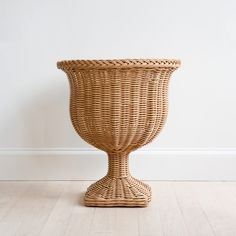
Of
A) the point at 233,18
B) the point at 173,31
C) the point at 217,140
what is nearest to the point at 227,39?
the point at 233,18

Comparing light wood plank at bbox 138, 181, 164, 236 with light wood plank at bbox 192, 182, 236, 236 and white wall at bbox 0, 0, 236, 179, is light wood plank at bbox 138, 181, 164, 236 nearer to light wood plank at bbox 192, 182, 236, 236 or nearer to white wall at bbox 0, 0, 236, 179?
light wood plank at bbox 192, 182, 236, 236

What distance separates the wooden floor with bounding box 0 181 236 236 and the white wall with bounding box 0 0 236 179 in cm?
16

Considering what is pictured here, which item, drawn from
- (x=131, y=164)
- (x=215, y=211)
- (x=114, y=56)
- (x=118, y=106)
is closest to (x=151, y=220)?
(x=215, y=211)

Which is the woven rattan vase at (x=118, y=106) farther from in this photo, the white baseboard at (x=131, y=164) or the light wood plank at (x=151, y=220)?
the white baseboard at (x=131, y=164)

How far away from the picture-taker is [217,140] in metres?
2.31

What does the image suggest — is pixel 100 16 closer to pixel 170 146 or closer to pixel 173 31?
pixel 173 31

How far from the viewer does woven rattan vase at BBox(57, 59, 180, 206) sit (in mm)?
1769

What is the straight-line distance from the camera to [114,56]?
2254 mm

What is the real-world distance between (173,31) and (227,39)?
0.27m

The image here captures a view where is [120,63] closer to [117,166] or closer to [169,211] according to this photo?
[117,166]

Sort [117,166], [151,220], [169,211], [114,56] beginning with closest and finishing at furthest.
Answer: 1. [151,220]
2. [169,211]
3. [117,166]
4. [114,56]

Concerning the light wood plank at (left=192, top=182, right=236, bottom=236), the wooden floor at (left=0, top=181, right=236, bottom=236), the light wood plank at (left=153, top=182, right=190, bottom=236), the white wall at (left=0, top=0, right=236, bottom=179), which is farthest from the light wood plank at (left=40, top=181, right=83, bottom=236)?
the light wood plank at (left=192, top=182, right=236, bottom=236)

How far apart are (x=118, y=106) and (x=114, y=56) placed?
0.52 m

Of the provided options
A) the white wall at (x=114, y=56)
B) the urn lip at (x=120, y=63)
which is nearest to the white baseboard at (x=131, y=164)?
the white wall at (x=114, y=56)
